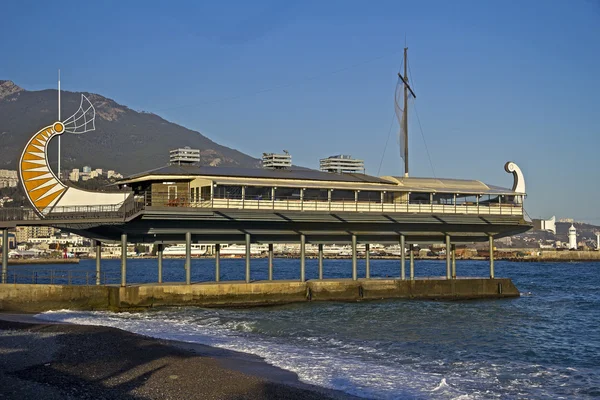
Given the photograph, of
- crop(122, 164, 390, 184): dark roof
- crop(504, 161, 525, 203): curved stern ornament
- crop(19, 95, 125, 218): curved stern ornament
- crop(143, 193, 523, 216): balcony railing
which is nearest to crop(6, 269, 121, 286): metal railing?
crop(19, 95, 125, 218): curved stern ornament

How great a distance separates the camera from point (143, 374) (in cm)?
2381

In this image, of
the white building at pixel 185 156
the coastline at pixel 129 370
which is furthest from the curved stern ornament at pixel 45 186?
the coastline at pixel 129 370

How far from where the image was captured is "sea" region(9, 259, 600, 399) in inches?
1005

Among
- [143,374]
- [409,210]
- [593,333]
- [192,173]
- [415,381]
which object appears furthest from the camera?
[409,210]

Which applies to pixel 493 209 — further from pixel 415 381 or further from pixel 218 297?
pixel 415 381

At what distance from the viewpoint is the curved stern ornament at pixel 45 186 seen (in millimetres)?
46312

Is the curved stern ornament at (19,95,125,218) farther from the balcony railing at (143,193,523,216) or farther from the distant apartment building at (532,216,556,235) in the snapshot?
the distant apartment building at (532,216,556,235)

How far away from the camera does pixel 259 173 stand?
2085 inches

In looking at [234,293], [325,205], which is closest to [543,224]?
[325,205]

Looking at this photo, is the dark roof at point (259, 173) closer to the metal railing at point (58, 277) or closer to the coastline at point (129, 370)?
the metal railing at point (58, 277)

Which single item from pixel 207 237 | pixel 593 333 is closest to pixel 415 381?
pixel 593 333

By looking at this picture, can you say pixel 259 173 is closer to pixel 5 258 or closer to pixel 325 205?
pixel 325 205

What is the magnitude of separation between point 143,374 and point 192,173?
1048 inches

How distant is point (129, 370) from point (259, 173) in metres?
29.7
